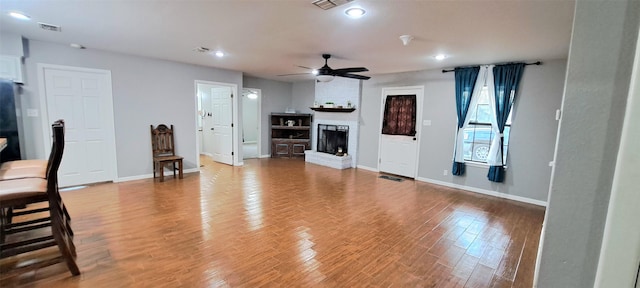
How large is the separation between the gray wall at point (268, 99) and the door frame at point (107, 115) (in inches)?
135

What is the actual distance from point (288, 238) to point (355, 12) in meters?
2.38

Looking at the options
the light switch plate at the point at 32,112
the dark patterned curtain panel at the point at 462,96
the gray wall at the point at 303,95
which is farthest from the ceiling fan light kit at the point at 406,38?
the light switch plate at the point at 32,112

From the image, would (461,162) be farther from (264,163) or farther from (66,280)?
(66,280)

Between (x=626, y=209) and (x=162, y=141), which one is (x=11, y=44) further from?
(x=626, y=209)

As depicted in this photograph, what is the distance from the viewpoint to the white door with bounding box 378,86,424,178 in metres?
5.71

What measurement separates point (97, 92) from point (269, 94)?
13.7 feet

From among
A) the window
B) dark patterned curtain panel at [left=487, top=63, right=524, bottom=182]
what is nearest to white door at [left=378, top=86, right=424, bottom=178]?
the window

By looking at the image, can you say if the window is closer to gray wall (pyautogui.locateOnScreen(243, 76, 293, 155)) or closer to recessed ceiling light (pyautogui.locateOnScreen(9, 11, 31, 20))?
gray wall (pyautogui.locateOnScreen(243, 76, 293, 155))

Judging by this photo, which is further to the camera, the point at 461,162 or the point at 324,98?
the point at 324,98

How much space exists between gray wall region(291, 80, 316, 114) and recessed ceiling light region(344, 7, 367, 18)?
545 centimetres

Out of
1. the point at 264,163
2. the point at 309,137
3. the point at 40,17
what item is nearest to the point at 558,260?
the point at 40,17

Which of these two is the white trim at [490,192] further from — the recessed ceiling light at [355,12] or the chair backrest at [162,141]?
the chair backrest at [162,141]

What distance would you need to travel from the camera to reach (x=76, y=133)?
14.8 feet

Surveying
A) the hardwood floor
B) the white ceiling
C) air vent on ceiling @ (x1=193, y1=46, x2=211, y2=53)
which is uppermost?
air vent on ceiling @ (x1=193, y1=46, x2=211, y2=53)
